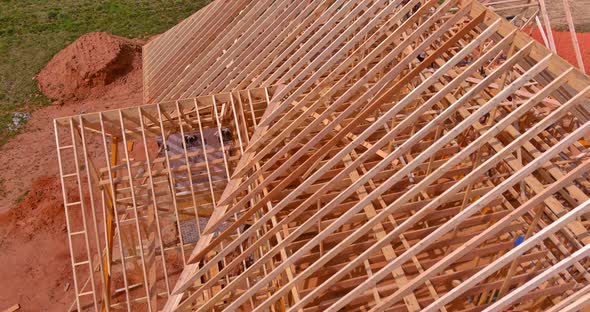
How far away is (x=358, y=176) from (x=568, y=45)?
1613cm

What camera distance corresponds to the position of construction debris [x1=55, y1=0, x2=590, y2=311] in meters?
5.43

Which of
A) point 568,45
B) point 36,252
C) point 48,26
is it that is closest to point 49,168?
point 36,252

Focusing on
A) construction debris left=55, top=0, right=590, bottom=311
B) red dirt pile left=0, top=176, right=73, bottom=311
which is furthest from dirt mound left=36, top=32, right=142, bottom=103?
construction debris left=55, top=0, right=590, bottom=311

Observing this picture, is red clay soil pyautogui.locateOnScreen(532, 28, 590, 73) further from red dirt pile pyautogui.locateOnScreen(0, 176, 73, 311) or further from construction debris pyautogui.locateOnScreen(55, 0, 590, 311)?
red dirt pile pyautogui.locateOnScreen(0, 176, 73, 311)

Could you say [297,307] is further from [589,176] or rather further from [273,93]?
[589,176]

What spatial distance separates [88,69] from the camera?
17578 mm

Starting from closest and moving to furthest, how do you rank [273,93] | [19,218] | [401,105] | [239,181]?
1. [401,105]
2. [239,181]
3. [273,93]
4. [19,218]

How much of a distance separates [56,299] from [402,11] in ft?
35.6

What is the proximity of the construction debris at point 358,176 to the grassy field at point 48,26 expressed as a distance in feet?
29.3

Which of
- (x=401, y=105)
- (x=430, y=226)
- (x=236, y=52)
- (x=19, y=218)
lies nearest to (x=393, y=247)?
(x=430, y=226)

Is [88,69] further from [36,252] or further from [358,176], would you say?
[358,176]

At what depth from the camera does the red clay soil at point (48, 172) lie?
10.9 meters

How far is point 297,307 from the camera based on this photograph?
5.58 m

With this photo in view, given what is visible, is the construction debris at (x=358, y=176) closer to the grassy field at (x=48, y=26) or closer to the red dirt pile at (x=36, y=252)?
the red dirt pile at (x=36, y=252)
